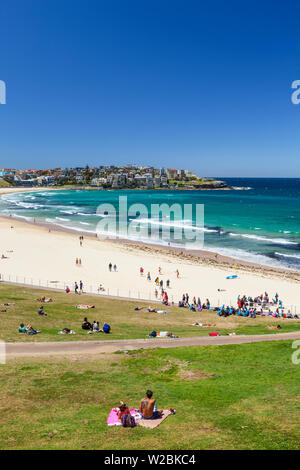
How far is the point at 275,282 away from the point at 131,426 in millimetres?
26087

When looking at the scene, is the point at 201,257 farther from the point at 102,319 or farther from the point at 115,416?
the point at 115,416

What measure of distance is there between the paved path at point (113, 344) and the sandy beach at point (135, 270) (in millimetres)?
11552

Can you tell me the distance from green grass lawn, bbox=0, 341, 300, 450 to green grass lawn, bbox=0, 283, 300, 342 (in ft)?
9.46

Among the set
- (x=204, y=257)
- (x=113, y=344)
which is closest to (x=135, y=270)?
(x=204, y=257)

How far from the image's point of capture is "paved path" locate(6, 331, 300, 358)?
12.3 meters

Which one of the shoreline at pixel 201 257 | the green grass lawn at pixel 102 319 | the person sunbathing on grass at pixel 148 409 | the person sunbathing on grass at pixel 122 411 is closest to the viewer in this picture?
the person sunbathing on grass at pixel 122 411

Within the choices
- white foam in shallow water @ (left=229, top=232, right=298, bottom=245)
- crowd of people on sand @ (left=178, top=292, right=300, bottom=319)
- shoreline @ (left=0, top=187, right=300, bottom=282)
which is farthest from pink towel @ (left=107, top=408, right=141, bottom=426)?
white foam in shallow water @ (left=229, top=232, right=298, bottom=245)

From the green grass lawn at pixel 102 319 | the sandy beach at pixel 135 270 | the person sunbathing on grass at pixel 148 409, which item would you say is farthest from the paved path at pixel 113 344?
the sandy beach at pixel 135 270

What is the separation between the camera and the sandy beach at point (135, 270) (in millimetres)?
28438

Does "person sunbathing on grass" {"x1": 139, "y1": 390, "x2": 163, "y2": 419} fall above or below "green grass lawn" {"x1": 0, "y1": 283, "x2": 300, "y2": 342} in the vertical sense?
above

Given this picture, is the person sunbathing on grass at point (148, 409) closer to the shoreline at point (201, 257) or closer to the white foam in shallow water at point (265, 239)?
the shoreline at point (201, 257)

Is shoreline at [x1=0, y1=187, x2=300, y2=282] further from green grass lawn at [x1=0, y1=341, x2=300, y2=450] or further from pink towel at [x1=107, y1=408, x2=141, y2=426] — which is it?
pink towel at [x1=107, y1=408, x2=141, y2=426]
